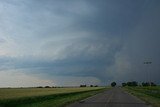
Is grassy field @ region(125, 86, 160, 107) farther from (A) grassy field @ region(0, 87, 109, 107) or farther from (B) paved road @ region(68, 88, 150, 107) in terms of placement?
(A) grassy field @ region(0, 87, 109, 107)

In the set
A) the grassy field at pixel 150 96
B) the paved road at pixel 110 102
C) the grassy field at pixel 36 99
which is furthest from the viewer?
the grassy field at pixel 36 99

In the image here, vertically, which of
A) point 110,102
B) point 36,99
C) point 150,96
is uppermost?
point 150,96

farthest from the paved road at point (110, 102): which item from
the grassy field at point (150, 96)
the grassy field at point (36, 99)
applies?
the grassy field at point (36, 99)

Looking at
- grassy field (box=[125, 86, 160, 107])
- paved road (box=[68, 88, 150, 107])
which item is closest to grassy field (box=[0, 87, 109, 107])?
paved road (box=[68, 88, 150, 107])

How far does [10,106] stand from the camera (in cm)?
4166

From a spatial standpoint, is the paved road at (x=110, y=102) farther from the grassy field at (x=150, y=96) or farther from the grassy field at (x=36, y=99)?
the grassy field at (x=36, y=99)

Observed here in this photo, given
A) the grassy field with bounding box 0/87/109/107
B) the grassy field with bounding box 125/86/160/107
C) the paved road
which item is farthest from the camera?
the grassy field with bounding box 0/87/109/107

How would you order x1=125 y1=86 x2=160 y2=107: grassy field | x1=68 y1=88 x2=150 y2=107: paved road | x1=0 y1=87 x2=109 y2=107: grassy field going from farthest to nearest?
x1=0 y1=87 x2=109 y2=107: grassy field → x1=125 y1=86 x2=160 y2=107: grassy field → x1=68 y1=88 x2=150 y2=107: paved road

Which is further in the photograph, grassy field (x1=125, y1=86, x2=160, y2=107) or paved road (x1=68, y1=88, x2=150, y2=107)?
grassy field (x1=125, y1=86, x2=160, y2=107)

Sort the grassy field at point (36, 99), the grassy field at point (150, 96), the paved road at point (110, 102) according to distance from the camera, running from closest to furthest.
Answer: the paved road at point (110, 102)
the grassy field at point (150, 96)
the grassy field at point (36, 99)

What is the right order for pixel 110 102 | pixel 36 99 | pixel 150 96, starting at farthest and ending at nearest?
pixel 150 96 < pixel 36 99 < pixel 110 102

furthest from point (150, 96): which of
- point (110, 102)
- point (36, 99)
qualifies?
point (110, 102)

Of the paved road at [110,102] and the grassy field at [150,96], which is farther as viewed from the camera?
the grassy field at [150,96]

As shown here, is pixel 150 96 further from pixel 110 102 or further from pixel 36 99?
pixel 110 102
